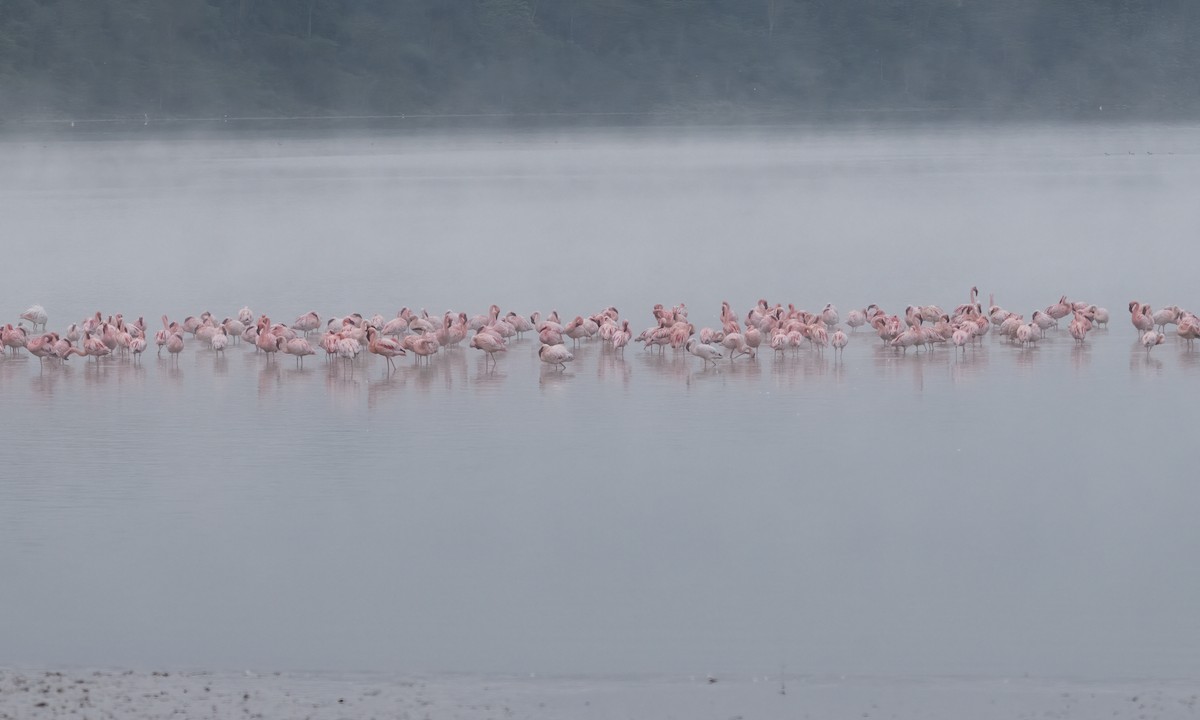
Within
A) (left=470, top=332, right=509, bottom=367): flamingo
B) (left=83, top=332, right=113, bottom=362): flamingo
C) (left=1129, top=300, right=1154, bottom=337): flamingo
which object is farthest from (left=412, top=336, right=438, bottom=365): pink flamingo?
(left=1129, top=300, right=1154, bottom=337): flamingo

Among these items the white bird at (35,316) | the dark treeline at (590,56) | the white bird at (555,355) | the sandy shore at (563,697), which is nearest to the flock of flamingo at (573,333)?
the white bird at (555,355)

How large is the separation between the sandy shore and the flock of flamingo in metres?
7.55

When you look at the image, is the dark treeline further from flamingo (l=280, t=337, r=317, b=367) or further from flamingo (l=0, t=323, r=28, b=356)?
flamingo (l=280, t=337, r=317, b=367)

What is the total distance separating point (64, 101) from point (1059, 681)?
334ft

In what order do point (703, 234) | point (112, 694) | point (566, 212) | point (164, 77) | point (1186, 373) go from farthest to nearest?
point (164, 77), point (566, 212), point (703, 234), point (1186, 373), point (112, 694)

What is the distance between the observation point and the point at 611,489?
10328mm

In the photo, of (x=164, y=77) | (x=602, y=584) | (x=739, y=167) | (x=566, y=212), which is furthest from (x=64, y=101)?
(x=602, y=584)

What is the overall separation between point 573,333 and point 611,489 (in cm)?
554

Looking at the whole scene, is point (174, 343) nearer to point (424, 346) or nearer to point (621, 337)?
point (424, 346)

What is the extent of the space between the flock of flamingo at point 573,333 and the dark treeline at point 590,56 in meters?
84.9

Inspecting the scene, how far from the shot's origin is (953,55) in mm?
135250

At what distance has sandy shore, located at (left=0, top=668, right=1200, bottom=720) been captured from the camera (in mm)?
6785

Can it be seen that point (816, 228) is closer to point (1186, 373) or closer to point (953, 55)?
point (1186, 373)

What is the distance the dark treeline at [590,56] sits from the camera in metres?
109
